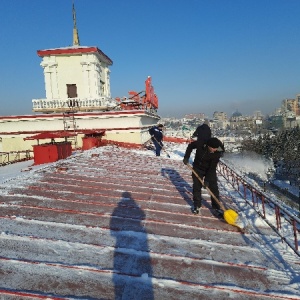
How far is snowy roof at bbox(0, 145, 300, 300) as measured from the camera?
268 centimetres

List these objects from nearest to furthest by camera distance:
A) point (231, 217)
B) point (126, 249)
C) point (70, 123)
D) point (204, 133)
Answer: point (126, 249) < point (231, 217) < point (204, 133) < point (70, 123)

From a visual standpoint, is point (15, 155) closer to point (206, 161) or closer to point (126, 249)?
point (206, 161)

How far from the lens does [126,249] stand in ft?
11.3

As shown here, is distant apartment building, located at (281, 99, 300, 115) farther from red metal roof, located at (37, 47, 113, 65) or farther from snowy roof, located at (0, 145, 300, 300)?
snowy roof, located at (0, 145, 300, 300)

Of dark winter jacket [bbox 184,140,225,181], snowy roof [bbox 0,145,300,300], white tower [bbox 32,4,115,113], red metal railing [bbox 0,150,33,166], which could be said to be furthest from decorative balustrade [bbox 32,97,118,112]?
dark winter jacket [bbox 184,140,225,181]

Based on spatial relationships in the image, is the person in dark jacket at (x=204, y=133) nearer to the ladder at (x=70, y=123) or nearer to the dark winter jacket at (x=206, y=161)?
the dark winter jacket at (x=206, y=161)

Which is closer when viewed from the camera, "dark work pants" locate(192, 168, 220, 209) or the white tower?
"dark work pants" locate(192, 168, 220, 209)

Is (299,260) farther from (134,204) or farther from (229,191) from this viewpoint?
(229,191)

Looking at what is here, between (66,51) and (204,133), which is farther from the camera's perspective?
(66,51)

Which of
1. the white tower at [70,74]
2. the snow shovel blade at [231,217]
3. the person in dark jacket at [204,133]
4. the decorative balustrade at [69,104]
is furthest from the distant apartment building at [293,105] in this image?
the snow shovel blade at [231,217]

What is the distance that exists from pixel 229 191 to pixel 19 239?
5.53 m

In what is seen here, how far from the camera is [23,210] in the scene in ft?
14.6

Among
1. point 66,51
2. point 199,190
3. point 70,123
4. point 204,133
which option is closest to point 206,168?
point 199,190

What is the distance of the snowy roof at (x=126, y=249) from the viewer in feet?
8.78
